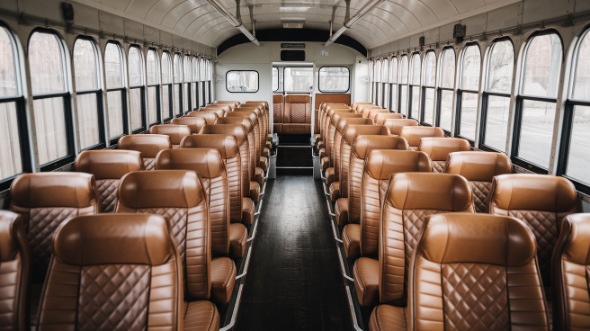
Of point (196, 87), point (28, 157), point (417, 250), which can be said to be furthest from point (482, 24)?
point (196, 87)

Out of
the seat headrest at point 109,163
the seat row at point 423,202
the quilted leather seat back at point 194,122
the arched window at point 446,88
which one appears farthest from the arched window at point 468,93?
the seat headrest at point 109,163

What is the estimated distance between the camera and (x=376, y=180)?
4.05 metres

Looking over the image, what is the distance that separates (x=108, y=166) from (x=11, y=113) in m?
1.23

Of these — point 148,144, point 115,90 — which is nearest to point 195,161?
point 148,144

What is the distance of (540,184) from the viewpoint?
3.47m

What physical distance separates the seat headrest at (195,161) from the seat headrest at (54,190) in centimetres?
77

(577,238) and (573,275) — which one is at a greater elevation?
(577,238)

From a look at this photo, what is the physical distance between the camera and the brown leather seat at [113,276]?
85.6 inches

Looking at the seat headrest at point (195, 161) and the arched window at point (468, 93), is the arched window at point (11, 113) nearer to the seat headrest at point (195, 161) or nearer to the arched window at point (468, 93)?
the seat headrest at point (195, 161)

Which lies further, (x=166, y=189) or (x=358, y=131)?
(x=358, y=131)

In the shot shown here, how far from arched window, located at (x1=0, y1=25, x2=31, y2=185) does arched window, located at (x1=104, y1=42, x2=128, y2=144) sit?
2.21 metres

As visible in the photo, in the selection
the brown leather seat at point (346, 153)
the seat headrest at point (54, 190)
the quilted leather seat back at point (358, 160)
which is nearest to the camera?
the seat headrest at point (54, 190)

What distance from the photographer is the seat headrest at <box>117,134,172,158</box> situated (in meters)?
5.34

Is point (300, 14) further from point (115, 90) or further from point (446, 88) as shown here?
point (115, 90)
